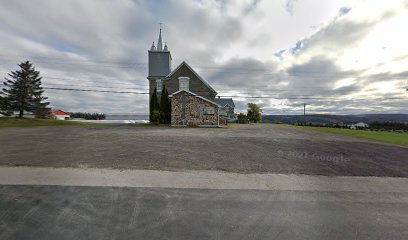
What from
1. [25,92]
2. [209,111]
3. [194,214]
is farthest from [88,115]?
[194,214]

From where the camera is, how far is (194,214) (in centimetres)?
323

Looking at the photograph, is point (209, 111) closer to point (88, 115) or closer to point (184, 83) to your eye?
point (184, 83)

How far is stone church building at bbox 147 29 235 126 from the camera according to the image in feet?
86.0

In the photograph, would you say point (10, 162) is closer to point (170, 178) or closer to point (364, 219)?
point (170, 178)

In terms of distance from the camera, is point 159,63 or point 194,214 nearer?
point 194,214

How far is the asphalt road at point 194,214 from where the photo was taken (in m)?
2.74

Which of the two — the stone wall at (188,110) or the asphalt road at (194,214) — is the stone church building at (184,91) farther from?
the asphalt road at (194,214)

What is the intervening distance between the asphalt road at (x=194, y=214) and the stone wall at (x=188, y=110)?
2208 cm

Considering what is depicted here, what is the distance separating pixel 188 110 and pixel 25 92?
3254cm

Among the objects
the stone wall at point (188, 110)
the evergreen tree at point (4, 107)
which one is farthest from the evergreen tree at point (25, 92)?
the stone wall at point (188, 110)

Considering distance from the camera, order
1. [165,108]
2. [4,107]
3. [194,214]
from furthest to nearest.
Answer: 1. [4,107]
2. [165,108]
3. [194,214]

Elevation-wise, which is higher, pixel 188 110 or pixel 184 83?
pixel 184 83

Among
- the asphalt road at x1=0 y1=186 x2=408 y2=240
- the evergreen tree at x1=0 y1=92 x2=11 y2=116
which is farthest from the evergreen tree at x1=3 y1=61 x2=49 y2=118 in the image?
the asphalt road at x1=0 y1=186 x2=408 y2=240

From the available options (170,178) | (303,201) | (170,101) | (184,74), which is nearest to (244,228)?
(303,201)
